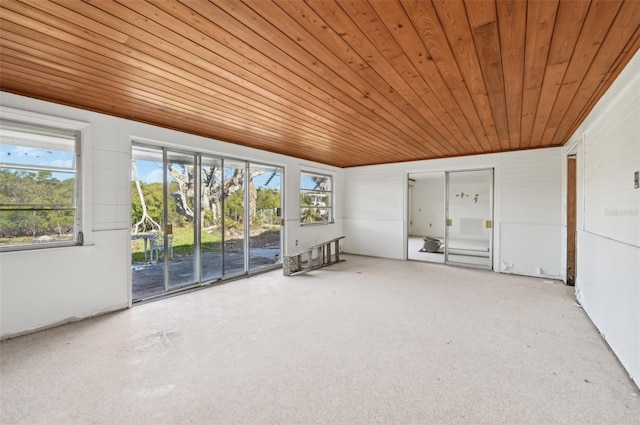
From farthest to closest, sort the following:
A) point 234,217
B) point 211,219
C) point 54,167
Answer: point 234,217 < point 211,219 < point 54,167

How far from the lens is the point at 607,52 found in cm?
203

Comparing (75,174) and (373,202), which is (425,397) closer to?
(75,174)

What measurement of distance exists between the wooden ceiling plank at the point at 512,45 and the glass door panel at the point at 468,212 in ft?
11.3

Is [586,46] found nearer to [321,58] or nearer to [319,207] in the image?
[321,58]

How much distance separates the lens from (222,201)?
16.1 ft

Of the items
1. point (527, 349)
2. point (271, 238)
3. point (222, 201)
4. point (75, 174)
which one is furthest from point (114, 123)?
point (527, 349)

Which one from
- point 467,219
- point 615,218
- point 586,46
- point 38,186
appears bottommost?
point 467,219

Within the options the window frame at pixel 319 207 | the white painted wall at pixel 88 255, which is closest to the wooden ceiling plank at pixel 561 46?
the white painted wall at pixel 88 255

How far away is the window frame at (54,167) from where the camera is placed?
2809 mm

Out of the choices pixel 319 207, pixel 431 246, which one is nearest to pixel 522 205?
pixel 431 246

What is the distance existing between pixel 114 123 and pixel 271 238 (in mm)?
3413

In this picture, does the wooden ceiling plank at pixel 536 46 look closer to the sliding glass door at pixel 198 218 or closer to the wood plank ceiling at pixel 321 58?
the wood plank ceiling at pixel 321 58

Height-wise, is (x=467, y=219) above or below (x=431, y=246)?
above

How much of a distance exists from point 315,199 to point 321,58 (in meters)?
5.14
